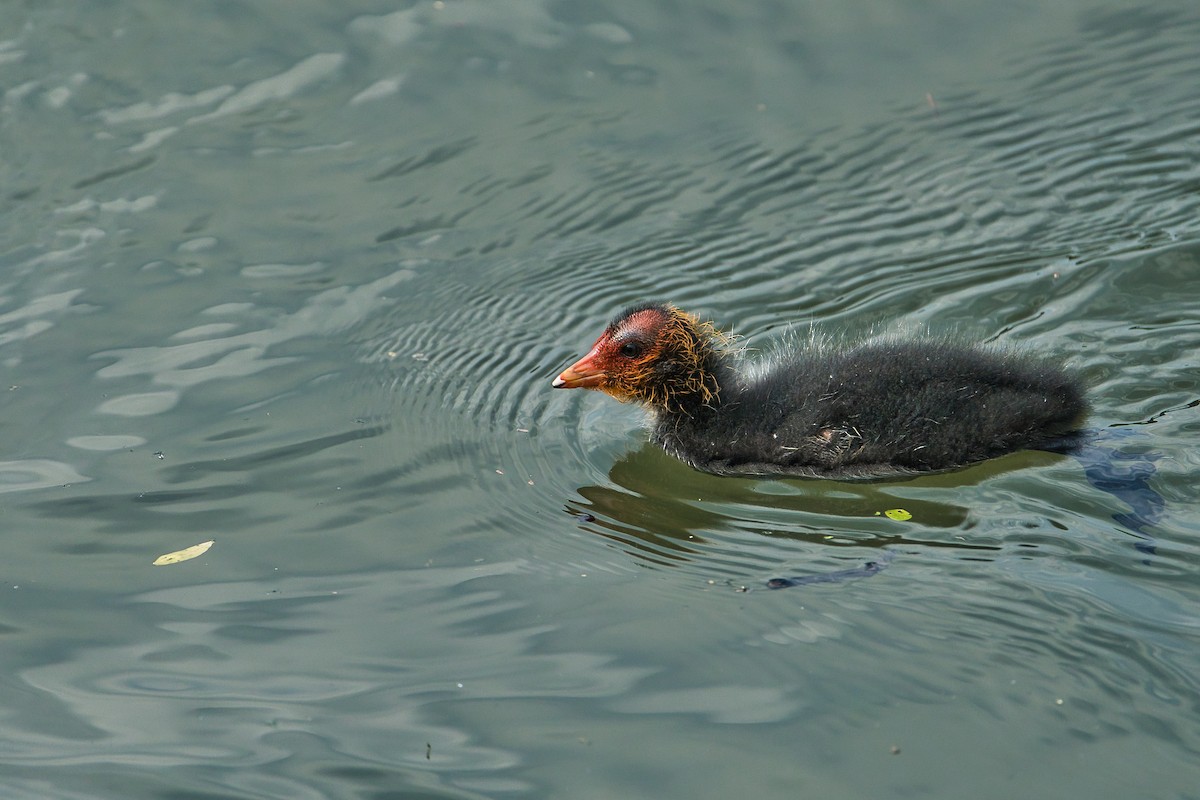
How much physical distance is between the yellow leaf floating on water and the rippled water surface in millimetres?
56

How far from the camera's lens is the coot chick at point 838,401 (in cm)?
588

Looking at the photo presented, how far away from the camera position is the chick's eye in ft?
20.3

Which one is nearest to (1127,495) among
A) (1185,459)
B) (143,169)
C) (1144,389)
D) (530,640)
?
(1185,459)

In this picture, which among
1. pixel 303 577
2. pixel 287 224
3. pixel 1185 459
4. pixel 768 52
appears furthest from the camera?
pixel 768 52

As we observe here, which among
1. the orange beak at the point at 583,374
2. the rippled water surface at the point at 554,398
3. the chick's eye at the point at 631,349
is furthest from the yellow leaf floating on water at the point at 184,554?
the chick's eye at the point at 631,349

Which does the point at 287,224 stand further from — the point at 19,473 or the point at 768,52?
the point at 768,52

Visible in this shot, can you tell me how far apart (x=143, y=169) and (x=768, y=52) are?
427 centimetres

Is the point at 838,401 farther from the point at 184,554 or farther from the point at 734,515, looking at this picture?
the point at 184,554

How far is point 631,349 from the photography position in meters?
6.19

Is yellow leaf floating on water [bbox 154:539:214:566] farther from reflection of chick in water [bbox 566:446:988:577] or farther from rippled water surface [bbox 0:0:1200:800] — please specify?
reflection of chick in water [bbox 566:446:988:577]

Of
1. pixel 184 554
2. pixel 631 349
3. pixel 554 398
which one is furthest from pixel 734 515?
pixel 184 554

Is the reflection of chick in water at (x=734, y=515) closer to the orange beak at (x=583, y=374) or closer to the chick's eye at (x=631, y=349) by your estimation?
the orange beak at (x=583, y=374)

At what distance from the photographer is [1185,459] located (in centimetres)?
577

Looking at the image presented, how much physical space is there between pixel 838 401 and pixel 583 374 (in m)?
1.18
